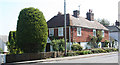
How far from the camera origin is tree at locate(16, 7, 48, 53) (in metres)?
19.5

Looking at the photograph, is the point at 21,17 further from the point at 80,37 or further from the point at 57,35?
the point at 80,37

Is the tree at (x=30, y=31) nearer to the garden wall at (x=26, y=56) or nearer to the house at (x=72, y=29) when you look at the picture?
the garden wall at (x=26, y=56)

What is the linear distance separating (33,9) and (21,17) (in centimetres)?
172

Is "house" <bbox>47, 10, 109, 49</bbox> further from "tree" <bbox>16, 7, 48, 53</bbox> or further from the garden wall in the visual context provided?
"tree" <bbox>16, 7, 48, 53</bbox>

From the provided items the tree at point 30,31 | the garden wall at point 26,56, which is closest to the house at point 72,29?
the garden wall at point 26,56

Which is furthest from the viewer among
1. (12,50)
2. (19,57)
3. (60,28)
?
(60,28)

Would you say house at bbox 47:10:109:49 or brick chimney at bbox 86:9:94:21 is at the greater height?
brick chimney at bbox 86:9:94:21

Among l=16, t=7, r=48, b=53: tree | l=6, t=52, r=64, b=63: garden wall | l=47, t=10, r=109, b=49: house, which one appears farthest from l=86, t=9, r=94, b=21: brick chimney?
l=16, t=7, r=48, b=53: tree

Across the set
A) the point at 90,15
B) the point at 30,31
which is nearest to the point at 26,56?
the point at 30,31

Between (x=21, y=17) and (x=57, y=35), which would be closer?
(x=21, y=17)

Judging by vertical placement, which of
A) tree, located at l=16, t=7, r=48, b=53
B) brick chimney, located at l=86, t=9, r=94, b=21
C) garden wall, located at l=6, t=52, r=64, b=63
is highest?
brick chimney, located at l=86, t=9, r=94, b=21

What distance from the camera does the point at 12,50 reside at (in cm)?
2289

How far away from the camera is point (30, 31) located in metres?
19.4

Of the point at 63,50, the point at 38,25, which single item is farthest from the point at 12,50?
the point at 63,50
